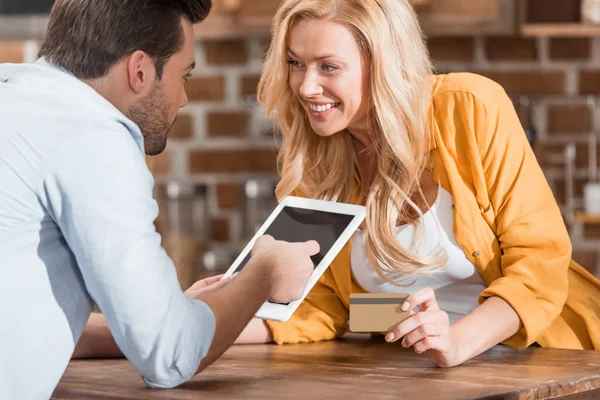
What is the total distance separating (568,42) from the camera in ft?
11.4

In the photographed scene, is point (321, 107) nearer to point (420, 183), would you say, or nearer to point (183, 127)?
point (420, 183)

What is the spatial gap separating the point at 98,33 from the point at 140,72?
81mm

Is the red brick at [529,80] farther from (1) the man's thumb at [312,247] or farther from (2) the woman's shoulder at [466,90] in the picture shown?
(1) the man's thumb at [312,247]

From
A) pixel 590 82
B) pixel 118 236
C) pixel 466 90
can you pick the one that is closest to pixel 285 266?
pixel 118 236

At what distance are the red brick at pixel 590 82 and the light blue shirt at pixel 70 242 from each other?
2455mm

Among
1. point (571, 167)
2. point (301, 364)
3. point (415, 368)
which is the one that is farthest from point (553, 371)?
point (571, 167)

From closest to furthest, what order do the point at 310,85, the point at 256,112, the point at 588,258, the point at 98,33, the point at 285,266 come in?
the point at 98,33, the point at 285,266, the point at 310,85, the point at 588,258, the point at 256,112

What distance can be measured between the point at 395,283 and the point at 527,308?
28cm

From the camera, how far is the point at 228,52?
3.55 metres

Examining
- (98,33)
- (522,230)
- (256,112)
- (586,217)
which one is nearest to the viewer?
(98,33)

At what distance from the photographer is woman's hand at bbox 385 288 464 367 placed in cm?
153

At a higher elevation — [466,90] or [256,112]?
[466,90]

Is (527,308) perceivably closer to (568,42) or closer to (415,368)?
(415,368)

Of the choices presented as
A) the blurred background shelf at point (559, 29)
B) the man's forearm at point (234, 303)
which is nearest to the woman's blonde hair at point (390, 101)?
the man's forearm at point (234, 303)
